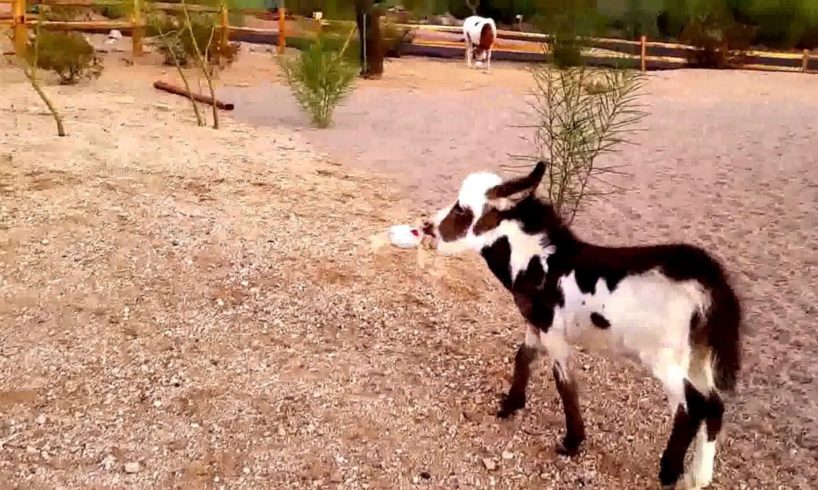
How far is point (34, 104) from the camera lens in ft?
35.0

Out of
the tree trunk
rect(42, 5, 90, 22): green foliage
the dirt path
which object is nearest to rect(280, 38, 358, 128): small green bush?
the dirt path

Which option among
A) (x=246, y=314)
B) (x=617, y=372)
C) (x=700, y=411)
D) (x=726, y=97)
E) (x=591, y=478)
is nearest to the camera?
(x=700, y=411)

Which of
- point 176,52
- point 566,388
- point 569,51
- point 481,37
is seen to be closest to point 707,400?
point 566,388

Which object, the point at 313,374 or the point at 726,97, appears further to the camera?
the point at 726,97

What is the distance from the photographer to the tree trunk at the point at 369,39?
15.7 m

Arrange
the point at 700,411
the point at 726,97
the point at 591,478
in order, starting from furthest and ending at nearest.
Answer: the point at 726,97
the point at 591,478
the point at 700,411

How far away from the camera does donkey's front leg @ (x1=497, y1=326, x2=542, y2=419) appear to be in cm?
344

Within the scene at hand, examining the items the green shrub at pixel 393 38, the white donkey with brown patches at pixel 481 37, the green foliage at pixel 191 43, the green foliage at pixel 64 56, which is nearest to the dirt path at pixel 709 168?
the green foliage at pixel 191 43

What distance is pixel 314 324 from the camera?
4516 mm

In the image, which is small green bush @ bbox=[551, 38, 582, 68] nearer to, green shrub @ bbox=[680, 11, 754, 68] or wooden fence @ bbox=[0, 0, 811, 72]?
wooden fence @ bbox=[0, 0, 811, 72]

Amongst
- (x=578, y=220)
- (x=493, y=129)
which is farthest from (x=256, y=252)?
(x=493, y=129)

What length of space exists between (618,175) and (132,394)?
5055 mm

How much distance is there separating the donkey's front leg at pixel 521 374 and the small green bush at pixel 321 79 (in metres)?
7.00

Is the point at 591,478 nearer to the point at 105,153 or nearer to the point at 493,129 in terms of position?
the point at 105,153
